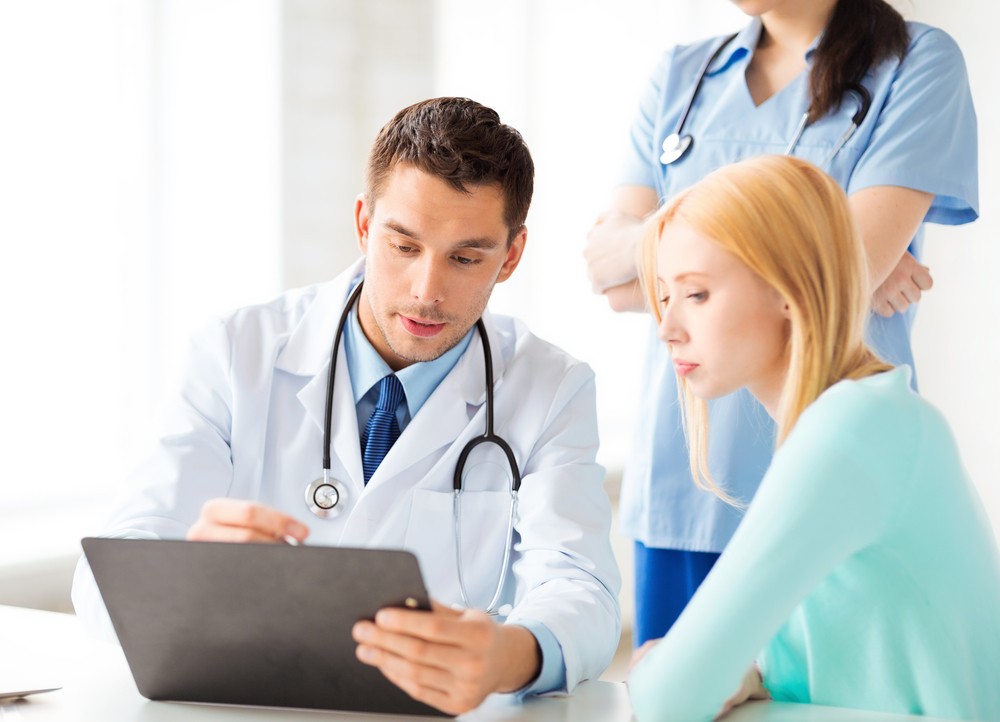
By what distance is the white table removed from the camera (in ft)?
2.71

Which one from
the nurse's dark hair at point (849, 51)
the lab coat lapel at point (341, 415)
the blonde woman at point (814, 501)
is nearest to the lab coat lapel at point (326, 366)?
the lab coat lapel at point (341, 415)

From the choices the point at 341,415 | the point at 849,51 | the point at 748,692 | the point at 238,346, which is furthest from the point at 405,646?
the point at 849,51

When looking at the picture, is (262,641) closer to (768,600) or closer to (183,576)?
(183,576)

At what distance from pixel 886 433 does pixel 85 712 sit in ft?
A: 2.51

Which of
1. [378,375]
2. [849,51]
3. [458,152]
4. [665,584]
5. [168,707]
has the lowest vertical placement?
[665,584]

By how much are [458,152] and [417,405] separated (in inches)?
14.9

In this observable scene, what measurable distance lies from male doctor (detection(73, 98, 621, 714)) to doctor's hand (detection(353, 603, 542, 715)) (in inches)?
11.9

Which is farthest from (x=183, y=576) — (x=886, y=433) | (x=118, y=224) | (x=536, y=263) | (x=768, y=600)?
(x=536, y=263)

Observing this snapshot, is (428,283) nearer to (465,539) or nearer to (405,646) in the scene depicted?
(465,539)

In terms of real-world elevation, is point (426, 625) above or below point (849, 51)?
below

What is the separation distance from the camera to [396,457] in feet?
4.24

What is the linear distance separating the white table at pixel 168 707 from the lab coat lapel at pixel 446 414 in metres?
0.43

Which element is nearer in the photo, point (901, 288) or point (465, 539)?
point (465, 539)

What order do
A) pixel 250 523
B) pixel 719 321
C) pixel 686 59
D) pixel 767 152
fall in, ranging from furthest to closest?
1. pixel 686 59
2. pixel 767 152
3. pixel 719 321
4. pixel 250 523
